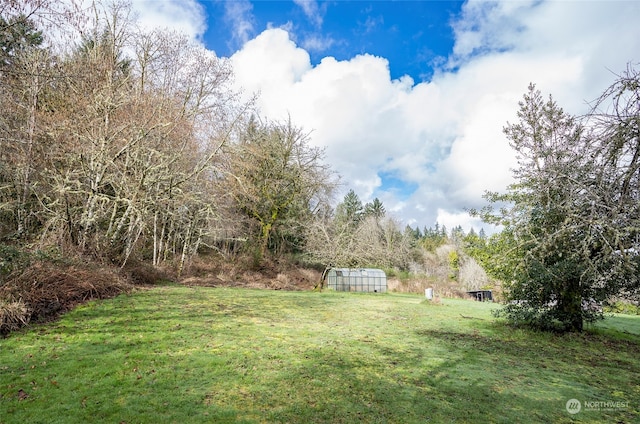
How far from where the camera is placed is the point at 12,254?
6875 millimetres

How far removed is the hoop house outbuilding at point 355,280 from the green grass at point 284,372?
1428 centimetres

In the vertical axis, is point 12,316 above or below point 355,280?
below

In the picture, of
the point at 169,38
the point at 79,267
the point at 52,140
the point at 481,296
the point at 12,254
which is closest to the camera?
the point at 12,254

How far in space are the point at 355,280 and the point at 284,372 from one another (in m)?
18.5

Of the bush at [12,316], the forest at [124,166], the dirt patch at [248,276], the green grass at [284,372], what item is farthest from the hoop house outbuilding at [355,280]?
the bush at [12,316]

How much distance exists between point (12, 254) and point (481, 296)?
2973 cm

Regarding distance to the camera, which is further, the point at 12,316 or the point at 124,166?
the point at 124,166

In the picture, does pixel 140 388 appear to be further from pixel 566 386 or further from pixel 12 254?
pixel 566 386

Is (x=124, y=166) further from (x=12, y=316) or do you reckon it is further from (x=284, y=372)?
(x=284, y=372)

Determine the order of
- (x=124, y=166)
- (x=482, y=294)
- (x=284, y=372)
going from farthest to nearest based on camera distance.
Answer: (x=482, y=294) < (x=124, y=166) < (x=284, y=372)

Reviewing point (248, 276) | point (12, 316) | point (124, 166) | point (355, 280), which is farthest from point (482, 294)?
point (12, 316)

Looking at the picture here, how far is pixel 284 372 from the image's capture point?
493 centimetres

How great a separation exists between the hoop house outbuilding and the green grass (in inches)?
562

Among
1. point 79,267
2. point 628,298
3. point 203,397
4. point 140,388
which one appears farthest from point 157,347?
point 628,298
